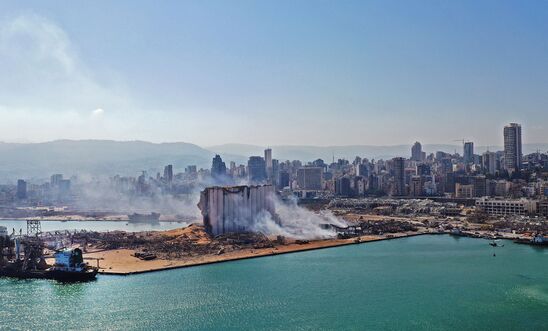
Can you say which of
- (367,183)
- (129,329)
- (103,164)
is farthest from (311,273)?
(103,164)

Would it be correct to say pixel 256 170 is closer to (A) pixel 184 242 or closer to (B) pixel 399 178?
(B) pixel 399 178

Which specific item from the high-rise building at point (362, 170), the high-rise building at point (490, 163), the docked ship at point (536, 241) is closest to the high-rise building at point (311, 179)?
the high-rise building at point (362, 170)

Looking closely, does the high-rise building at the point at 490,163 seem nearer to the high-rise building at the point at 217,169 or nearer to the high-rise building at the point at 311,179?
the high-rise building at the point at 311,179

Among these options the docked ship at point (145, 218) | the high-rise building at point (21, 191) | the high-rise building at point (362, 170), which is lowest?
the docked ship at point (145, 218)

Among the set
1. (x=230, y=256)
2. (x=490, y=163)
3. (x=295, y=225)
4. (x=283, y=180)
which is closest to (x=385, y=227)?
(x=295, y=225)

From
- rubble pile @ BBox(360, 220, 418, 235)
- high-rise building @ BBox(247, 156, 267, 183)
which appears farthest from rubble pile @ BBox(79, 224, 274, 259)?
high-rise building @ BBox(247, 156, 267, 183)

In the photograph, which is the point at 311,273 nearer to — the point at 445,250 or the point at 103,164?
the point at 445,250

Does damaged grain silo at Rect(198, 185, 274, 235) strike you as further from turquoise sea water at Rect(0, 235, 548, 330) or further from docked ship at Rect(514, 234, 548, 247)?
docked ship at Rect(514, 234, 548, 247)
